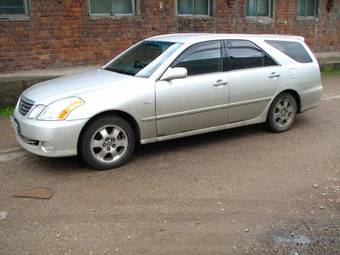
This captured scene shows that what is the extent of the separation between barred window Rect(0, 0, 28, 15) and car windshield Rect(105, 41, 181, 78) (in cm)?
410

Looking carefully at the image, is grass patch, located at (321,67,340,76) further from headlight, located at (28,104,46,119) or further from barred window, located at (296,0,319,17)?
headlight, located at (28,104,46,119)

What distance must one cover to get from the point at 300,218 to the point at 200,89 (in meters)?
2.33

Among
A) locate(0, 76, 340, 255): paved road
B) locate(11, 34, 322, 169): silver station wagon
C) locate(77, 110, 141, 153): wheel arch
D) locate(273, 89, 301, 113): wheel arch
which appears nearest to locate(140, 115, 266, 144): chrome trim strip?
locate(11, 34, 322, 169): silver station wagon

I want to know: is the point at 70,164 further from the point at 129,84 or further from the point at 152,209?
the point at 152,209

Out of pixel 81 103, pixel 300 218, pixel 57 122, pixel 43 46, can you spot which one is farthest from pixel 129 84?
pixel 43 46

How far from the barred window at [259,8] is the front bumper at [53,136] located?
399 inches

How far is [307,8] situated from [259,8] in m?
2.46

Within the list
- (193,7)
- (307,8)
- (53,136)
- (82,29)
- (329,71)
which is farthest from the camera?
(307,8)

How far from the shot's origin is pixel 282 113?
6.80 m

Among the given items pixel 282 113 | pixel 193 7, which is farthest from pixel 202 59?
pixel 193 7

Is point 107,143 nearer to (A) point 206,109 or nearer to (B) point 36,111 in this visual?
(B) point 36,111

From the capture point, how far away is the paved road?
12.0 ft

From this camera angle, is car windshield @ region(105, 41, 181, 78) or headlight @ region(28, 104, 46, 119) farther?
car windshield @ region(105, 41, 181, 78)

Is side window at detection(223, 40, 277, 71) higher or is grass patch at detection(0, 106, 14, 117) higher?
side window at detection(223, 40, 277, 71)
